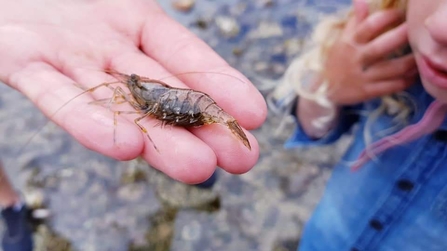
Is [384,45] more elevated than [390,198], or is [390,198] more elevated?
[384,45]

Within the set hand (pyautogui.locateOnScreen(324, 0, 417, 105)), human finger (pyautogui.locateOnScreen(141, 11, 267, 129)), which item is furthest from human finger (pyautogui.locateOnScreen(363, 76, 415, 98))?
human finger (pyautogui.locateOnScreen(141, 11, 267, 129))

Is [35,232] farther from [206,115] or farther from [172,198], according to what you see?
[206,115]

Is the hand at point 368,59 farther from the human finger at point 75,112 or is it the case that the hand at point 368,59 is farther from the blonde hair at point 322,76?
the human finger at point 75,112

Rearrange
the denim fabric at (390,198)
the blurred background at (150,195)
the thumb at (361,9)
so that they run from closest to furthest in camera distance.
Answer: the denim fabric at (390,198) → the thumb at (361,9) → the blurred background at (150,195)

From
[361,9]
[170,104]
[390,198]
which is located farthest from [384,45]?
[170,104]

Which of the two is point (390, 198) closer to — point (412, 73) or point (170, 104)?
point (412, 73)

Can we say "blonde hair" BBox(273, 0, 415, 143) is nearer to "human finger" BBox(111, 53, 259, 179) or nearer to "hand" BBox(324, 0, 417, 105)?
"hand" BBox(324, 0, 417, 105)

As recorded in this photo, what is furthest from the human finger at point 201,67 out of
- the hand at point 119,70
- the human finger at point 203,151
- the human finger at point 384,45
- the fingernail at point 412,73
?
the fingernail at point 412,73
